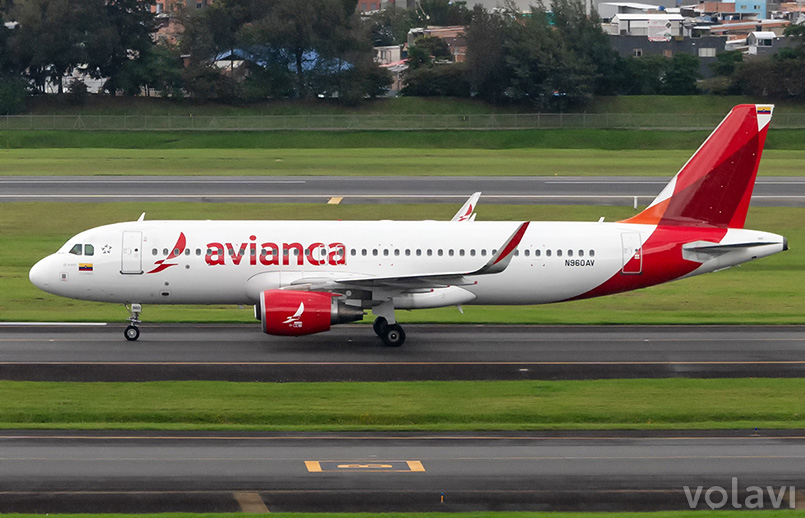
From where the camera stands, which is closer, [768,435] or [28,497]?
[28,497]

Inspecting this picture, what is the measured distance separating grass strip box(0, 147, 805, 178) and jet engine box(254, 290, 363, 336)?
5323 centimetres

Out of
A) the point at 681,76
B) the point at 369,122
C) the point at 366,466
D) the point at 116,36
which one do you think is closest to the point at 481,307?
the point at 366,466

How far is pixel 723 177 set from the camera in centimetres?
3925

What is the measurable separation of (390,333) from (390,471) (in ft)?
44.3

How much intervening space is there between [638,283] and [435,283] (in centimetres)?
766

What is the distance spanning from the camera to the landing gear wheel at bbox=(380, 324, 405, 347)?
124ft

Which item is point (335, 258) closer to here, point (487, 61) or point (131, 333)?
point (131, 333)

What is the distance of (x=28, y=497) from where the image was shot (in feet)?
73.3

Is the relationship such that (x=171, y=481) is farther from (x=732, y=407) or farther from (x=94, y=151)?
(x=94, y=151)

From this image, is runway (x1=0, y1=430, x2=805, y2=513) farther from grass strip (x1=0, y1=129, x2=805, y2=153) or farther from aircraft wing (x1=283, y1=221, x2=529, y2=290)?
grass strip (x1=0, y1=129, x2=805, y2=153)

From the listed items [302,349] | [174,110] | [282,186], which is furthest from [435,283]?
[174,110]

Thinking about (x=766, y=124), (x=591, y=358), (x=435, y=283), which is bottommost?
(x=591, y=358)

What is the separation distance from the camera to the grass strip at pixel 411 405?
28.7 m

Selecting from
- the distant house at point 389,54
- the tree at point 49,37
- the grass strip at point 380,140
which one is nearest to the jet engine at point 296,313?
the grass strip at point 380,140
